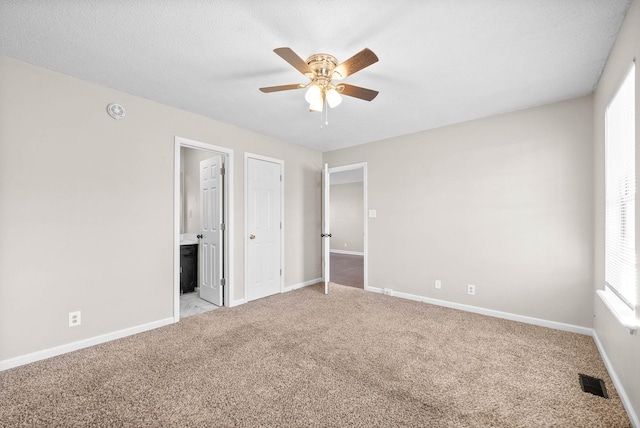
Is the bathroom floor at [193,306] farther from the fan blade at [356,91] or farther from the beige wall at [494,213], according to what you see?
the fan blade at [356,91]

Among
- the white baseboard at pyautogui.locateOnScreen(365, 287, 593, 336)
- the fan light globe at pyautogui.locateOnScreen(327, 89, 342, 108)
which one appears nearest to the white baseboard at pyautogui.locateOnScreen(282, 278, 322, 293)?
the white baseboard at pyautogui.locateOnScreen(365, 287, 593, 336)

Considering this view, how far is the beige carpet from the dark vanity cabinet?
1448 millimetres

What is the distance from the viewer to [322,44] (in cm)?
197

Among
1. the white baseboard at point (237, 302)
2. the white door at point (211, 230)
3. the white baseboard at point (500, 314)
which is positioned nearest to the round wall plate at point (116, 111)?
the white door at point (211, 230)

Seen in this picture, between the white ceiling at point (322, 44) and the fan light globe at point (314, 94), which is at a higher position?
the white ceiling at point (322, 44)

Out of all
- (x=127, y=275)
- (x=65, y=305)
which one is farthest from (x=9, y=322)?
(x=127, y=275)

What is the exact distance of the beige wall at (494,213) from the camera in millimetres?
2850

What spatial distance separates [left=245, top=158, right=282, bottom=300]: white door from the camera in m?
3.98

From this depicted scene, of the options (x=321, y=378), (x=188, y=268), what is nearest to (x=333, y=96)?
(x=321, y=378)

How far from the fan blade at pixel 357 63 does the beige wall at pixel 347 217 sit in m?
7.12

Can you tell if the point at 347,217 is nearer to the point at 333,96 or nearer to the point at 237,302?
the point at 237,302

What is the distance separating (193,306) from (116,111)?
255 cm

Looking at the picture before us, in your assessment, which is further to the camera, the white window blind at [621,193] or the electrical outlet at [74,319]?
the electrical outlet at [74,319]

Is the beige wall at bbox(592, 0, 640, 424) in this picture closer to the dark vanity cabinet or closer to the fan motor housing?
the fan motor housing
